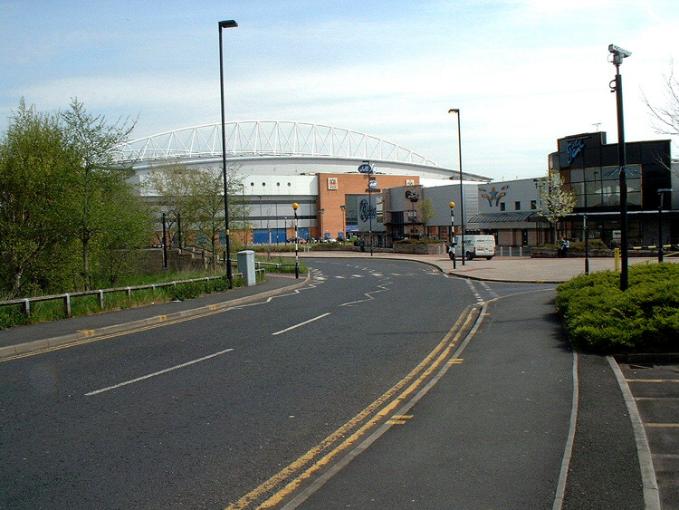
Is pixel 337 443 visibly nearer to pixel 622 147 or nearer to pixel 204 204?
pixel 622 147

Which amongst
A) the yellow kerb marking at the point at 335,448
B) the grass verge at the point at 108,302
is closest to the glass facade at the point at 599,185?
the grass verge at the point at 108,302

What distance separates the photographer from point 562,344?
→ 41.6 ft

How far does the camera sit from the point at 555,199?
54562 millimetres

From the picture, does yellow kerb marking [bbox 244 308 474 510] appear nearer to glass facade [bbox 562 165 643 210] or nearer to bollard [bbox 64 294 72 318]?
bollard [bbox 64 294 72 318]

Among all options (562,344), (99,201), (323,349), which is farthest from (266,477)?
(99,201)

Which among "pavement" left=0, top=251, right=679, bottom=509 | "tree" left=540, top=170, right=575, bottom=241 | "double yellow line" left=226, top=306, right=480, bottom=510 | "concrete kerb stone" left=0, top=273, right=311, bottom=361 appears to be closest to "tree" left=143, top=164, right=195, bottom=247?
"concrete kerb stone" left=0, top=273, right=311, bottom=361

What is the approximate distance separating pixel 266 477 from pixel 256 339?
867 centimetres

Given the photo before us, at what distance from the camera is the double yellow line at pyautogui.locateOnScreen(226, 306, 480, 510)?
5645 mm

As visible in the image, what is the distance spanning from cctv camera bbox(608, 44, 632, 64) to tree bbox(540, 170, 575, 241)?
41.8 metres

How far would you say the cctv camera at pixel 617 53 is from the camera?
1405 centimetres

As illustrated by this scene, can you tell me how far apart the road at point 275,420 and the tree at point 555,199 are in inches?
1677

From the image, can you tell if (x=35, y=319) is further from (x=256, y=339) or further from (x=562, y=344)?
(x=562, y=344)

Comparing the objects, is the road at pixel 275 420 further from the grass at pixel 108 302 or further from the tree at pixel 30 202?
the tree at pixel 30 202

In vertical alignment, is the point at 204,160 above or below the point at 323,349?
above
